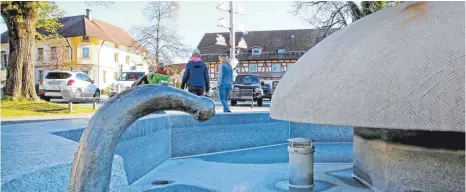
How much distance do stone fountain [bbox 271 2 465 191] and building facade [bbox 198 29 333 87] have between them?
47538 millimetres

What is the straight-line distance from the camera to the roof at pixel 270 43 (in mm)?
51969

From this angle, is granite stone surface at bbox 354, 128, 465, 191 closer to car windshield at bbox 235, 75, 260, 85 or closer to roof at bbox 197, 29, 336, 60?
car windshield at bbox 235, 75, 260, 85

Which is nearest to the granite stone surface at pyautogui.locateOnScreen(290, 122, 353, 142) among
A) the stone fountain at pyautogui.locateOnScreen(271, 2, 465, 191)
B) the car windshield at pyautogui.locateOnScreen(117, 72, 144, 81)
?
the stone fountain at pyautogui.locateOnScreen(271, 2, 465, 191)

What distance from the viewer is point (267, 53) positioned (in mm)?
52188

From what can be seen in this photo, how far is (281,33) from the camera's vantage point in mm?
56344

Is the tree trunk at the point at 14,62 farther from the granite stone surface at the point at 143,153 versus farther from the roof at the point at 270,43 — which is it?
the roof at the point at 270,43

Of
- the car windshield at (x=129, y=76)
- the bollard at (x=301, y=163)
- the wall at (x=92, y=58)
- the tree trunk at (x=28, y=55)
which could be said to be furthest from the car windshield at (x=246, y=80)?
the wall at (x=92, y=58)

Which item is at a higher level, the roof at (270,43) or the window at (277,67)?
the roof at (270,43)

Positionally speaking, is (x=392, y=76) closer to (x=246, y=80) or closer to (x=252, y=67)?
(x=246, y=80)

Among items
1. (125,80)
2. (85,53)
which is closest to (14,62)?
(125,80)

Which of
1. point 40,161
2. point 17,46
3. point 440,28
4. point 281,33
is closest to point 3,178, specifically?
point 40,161

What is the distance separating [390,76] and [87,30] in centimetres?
5331

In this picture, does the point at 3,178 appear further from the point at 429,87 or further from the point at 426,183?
the point at 426,183

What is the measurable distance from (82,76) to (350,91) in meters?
20.7
